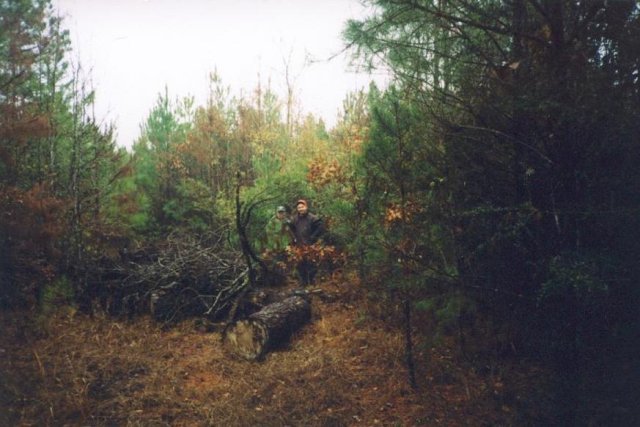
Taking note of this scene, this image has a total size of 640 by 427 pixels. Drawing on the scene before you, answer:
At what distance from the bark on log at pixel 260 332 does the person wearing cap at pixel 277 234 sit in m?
3.04

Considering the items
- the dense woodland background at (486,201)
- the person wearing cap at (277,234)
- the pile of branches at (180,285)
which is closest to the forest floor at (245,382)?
the dense woodland background at (486,201)

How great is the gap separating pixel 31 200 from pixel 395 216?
5484 millimetres

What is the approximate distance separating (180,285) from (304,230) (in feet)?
9.01

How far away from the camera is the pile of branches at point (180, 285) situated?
671cm

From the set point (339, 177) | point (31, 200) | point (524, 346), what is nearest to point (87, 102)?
point (31, 200)

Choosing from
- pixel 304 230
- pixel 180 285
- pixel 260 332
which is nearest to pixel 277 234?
pixel 304 230

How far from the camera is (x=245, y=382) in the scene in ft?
15.9

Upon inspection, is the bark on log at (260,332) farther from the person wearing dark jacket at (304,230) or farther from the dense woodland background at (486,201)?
the person wearing dark jacket at (304,230)

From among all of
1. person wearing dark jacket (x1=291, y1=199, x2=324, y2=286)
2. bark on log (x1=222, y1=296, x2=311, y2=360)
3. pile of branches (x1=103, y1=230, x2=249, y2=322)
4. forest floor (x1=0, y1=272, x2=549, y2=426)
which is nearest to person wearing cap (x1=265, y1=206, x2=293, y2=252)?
person wearing dark jacket (x1=291, y1=199, x2=324, y2=286)

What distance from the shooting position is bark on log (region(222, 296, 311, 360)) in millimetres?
5414

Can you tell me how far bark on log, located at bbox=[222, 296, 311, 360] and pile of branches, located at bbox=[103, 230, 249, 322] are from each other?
102 centimetres

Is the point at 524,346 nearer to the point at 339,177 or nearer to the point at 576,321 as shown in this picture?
the point at 576,321

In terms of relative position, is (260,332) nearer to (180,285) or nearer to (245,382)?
(245,382)

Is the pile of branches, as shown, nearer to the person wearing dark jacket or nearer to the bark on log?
the bark on log
